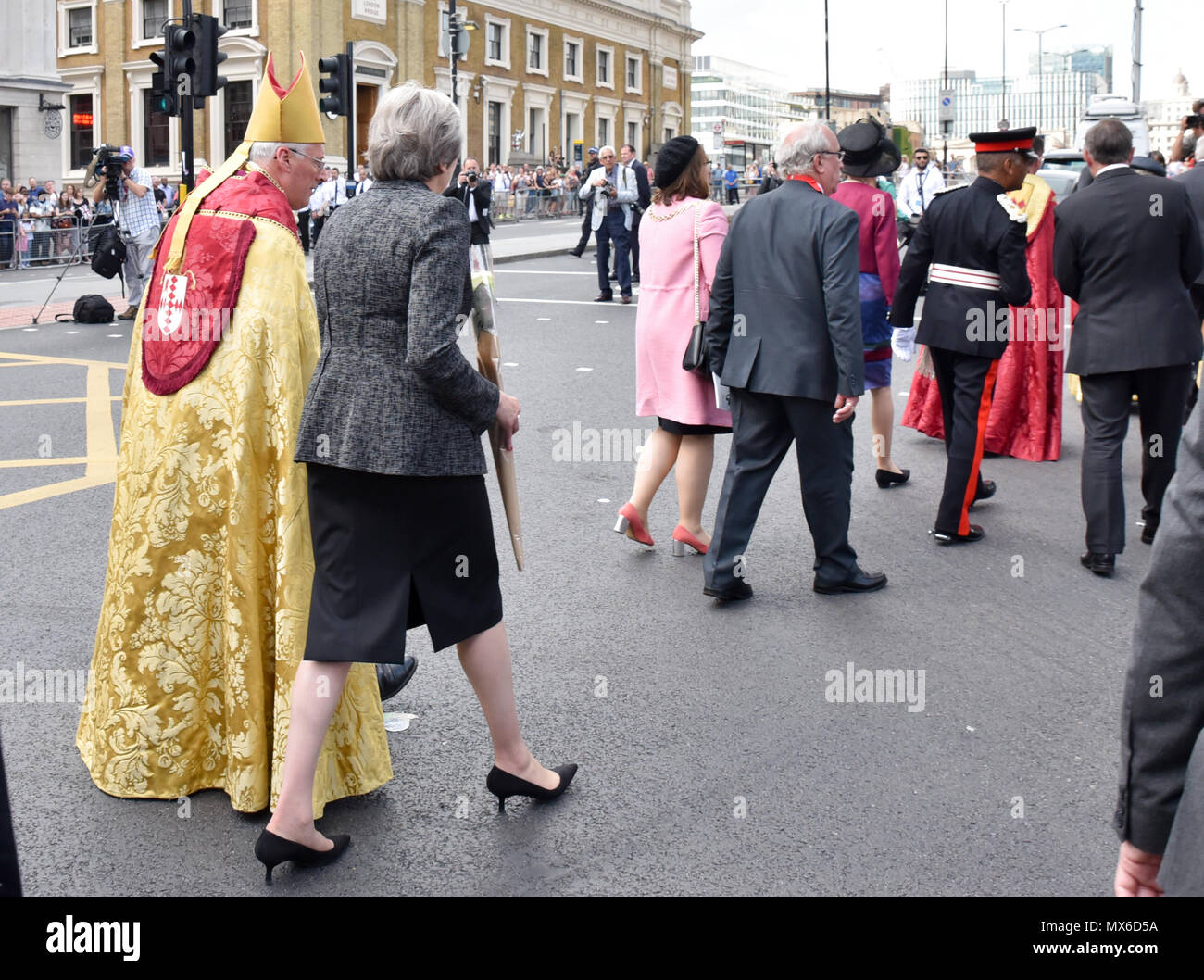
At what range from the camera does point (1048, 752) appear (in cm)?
401

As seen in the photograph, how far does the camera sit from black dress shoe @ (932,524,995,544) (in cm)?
650

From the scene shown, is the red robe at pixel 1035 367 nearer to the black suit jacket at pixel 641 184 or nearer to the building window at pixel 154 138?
the black suit jacket at pixel 641 184

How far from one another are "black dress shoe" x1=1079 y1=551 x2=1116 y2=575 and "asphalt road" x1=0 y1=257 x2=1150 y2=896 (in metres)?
0.05

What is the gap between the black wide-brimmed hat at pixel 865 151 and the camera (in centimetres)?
721

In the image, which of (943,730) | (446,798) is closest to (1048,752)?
(943,730)

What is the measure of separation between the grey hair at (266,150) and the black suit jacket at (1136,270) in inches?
151

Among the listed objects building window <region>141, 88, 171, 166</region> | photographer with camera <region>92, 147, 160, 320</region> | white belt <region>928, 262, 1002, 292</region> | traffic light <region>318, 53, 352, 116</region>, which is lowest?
white belt <region>928, 262, 1002, 292</region>

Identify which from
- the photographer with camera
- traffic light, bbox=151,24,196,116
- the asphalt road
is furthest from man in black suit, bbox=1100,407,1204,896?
traffic light, bbox=151,24,196,116

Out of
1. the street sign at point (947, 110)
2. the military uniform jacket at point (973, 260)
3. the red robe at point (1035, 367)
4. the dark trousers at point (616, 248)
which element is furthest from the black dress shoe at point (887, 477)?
the street sign at point (947, 110)

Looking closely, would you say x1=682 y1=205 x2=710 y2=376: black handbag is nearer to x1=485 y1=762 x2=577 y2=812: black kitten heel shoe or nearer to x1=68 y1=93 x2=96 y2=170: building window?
x1=485 y1=762 x2=577 y2=812: black kitten heel shoe
